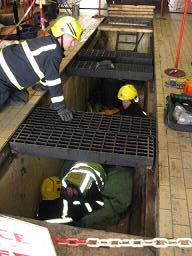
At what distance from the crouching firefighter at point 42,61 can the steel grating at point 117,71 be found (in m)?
2.09

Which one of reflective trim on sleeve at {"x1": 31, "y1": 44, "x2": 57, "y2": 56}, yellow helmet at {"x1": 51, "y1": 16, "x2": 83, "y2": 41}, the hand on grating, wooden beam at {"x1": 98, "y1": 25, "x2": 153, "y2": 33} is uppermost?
yellow helmet at {"x1": 51, "y1": 16, "x2": 83, "y2": 41}

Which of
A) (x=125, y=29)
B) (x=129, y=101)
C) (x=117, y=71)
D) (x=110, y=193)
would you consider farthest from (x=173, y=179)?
(x=125, y=29)

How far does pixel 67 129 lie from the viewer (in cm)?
397

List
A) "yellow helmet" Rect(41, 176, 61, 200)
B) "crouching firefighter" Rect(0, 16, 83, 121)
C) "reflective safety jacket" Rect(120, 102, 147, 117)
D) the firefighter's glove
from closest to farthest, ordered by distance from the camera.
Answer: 1. "crouching firefighter" Rect(0, 16, 83, 121)
2. the firefighter's glove
3. "yellow helmet" Rect(41, 176, 61, 200)
4. "reflective safety jacket" Rect(120, 102, 147, 117)

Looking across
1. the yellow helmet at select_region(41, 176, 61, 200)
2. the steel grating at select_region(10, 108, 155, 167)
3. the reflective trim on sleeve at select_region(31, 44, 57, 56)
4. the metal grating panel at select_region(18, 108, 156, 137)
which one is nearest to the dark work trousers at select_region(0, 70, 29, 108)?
the metal grating panel at select_region(18, 108, 156, 137)

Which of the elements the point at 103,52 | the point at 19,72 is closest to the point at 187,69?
the point at 103,52

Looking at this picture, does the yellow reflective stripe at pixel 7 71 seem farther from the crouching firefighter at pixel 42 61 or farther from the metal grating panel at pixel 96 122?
the metal grating panel at pixel 96 122

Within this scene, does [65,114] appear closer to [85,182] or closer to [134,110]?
[85,182]

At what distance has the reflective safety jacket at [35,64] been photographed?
367 cm

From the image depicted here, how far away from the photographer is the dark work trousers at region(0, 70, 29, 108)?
Result: 4.14 m

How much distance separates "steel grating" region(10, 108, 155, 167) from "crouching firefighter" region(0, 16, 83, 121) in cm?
30

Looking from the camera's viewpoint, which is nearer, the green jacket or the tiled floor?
the tiled floor

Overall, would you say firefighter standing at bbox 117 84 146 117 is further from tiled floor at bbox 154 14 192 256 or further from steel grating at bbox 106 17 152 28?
steel grating at bbox 106 17 152 28

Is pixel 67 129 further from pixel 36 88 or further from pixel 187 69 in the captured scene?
pixel 187 69
